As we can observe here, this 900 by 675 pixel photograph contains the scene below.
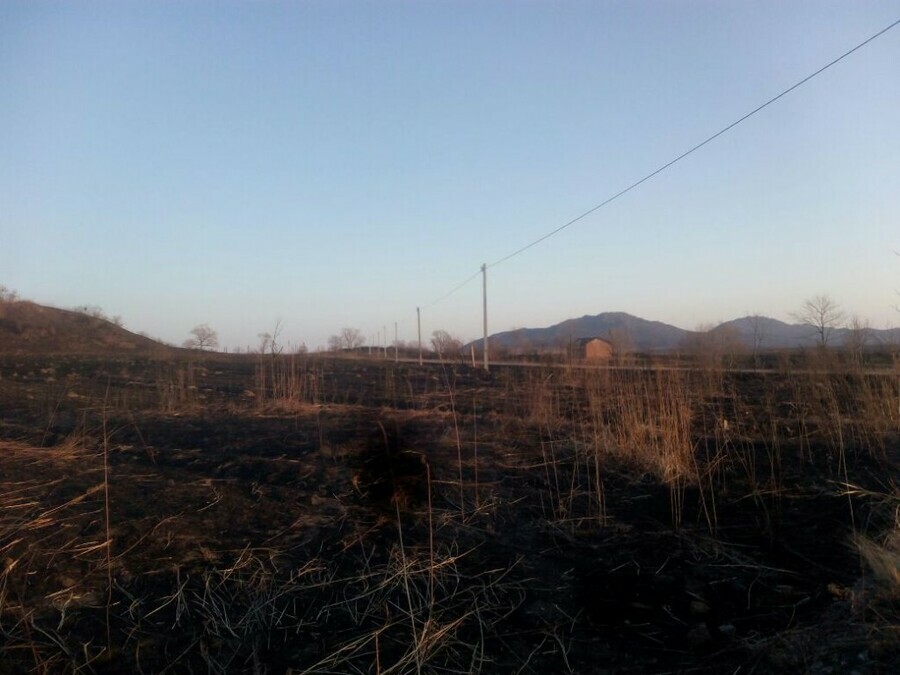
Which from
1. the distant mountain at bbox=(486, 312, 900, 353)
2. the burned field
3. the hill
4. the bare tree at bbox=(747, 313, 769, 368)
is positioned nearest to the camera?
the burned field

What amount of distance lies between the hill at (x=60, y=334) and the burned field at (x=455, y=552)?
916 inches

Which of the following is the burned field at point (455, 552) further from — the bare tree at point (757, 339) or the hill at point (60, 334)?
the hill at point (60, 334)

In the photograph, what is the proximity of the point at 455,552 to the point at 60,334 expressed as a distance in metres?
34.3

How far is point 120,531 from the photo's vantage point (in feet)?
19.1

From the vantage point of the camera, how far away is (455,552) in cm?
555

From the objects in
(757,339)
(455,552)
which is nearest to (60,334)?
(757,339)

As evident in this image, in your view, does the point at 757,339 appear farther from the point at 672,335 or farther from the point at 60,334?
the point at 672,335

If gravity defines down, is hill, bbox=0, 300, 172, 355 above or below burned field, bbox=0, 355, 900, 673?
above

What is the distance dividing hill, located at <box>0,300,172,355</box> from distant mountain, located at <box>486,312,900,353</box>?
19.2 metres

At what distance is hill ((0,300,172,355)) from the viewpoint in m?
31.0

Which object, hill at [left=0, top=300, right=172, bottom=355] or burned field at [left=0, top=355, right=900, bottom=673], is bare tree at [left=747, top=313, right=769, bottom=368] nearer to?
burned field at [left=0, top=355, right=900, bottom=673]

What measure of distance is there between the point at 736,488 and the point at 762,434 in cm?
274

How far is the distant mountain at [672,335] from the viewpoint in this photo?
51.8ft

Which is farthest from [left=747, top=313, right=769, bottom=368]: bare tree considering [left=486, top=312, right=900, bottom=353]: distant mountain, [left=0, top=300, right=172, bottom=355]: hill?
[left=0, top=300, right=172, bottom=355]: hill
